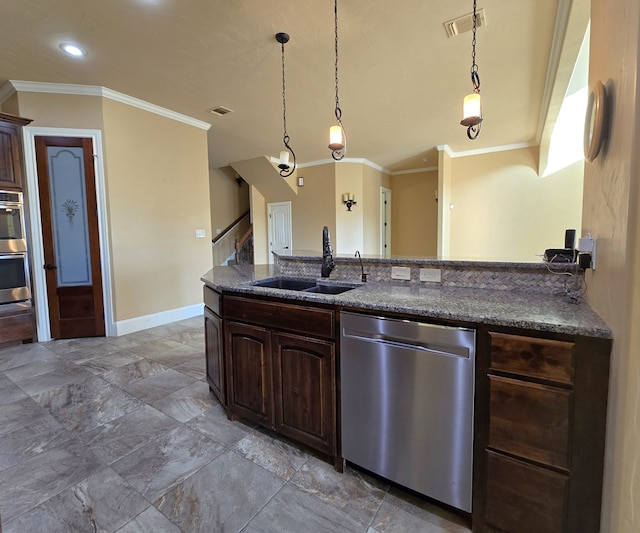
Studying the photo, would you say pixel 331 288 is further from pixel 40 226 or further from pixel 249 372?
pixel 40 226

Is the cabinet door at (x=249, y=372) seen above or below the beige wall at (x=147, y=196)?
below

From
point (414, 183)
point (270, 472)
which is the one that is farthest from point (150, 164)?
point (414, 183)

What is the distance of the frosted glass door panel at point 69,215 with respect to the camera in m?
3.59

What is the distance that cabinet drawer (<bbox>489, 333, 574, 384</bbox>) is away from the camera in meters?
1.09

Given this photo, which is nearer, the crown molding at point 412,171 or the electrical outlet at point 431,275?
the electrical outlet at point 431,275

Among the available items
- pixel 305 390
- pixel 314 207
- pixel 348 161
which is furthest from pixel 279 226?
pixel 305 390

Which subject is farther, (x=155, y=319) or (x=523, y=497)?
(x=155, y=319)

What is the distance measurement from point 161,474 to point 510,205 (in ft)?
22.6

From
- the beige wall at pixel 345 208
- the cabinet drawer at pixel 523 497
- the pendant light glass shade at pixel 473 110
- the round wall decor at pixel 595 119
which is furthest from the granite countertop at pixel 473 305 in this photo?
the beige wall at pixel 345 208

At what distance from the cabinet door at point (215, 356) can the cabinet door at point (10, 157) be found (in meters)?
2.92

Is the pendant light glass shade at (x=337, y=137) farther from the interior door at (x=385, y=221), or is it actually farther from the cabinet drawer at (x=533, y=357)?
the interior door at (x=385, y=221)

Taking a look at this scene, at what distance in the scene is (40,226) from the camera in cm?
355

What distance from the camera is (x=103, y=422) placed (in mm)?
2111

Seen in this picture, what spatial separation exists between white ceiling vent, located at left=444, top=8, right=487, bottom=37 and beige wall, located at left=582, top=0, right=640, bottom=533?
1.59 meters
